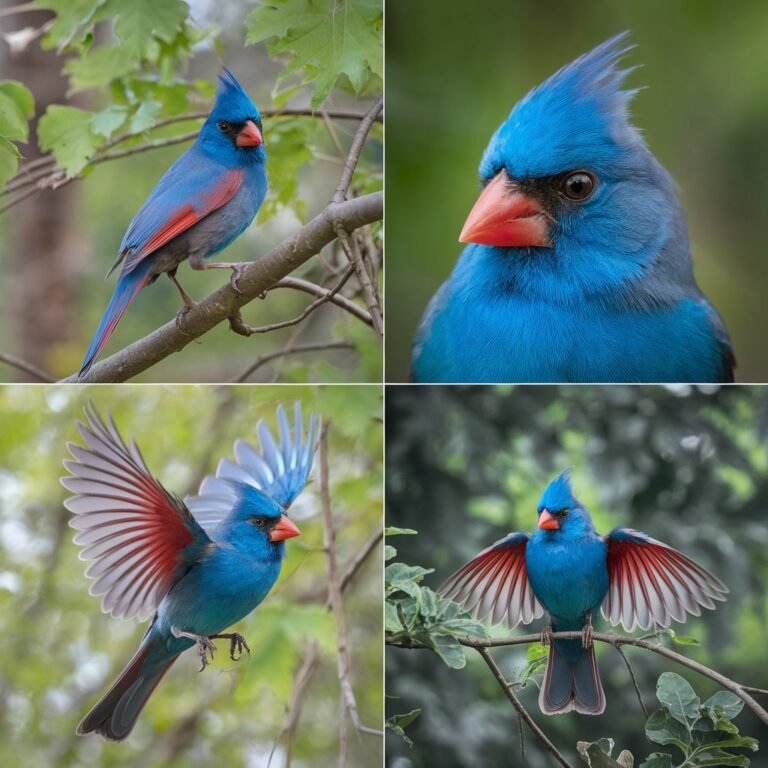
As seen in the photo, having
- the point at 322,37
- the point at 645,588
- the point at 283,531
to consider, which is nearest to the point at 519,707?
the point at 645,588

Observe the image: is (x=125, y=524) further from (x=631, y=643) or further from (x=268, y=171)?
(x=631, y=643)

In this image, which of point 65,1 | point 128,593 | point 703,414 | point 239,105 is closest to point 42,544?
point 128,593

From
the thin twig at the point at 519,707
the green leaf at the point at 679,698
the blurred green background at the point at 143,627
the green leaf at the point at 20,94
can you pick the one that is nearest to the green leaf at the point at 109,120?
the green leaf at the point at 20,94

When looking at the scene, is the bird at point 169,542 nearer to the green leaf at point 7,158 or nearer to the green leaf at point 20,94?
the green leaf at point 7,158

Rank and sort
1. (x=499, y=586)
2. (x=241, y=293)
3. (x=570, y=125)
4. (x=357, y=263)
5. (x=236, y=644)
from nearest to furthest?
(x=570, y=125) < (x=357, y=263) < (x=241, y=293) < (x=499, y=586) < (x=236, y=644)

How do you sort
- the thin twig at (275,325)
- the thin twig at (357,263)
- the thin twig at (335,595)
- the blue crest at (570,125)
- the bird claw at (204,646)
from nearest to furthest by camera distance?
the blue crest at (570,125) < the thin twig at (357,263) < the thin twig at (275,325) < the bird claw at (204,646) < the thin twig at (335,595)

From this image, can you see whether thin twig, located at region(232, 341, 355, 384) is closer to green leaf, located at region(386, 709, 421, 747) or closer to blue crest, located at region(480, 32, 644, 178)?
blue crest, located at region(480, 32, 644, 178)
